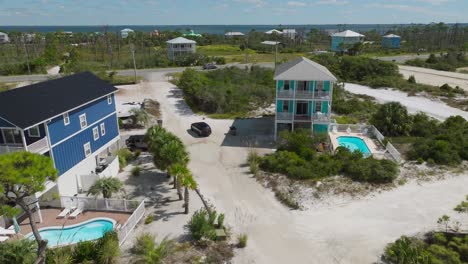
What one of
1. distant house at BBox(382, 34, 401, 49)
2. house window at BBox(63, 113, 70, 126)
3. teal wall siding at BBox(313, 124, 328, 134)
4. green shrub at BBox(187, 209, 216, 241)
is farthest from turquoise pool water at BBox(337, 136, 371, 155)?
distant house at BBox(382, 34, 401, 49)

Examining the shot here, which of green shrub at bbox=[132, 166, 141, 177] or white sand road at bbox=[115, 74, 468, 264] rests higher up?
green shrub at bbox=[132, 166, 141, 177]

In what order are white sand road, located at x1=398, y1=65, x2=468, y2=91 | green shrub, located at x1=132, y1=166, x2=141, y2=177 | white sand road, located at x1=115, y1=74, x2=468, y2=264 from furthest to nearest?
white sand road, located at x1=398, y1=65, x2=468, y2=91 < green shrub, located at x1=132, y1=166, x2=141, y2=177 < white sand road, located at x1=115, y1=74, x2=468, y2=264

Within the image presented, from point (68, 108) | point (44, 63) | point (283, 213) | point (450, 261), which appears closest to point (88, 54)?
point (44, 63)

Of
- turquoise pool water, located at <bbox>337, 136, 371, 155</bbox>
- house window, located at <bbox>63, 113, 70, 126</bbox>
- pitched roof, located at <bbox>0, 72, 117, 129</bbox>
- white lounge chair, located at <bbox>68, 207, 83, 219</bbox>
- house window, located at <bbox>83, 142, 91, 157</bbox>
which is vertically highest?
pitched roof, located at <bbox>0, 72, 117, 129</bbox>

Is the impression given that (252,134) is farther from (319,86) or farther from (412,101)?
(412,101)

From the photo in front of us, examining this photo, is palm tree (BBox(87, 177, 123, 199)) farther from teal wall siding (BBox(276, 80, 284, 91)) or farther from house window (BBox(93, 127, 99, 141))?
teal wall siding (BBox(276, 80, 284, 91))

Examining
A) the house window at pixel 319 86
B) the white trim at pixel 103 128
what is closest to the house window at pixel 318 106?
the house window at pixel 319 86

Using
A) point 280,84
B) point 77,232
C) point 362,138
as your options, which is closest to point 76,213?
point 77,232
